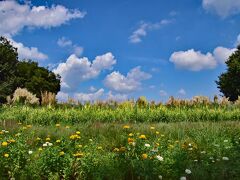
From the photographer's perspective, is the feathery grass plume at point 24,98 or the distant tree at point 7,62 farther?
the distant tree at point 7,62

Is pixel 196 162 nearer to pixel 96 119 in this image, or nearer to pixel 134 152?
pixel 134 152

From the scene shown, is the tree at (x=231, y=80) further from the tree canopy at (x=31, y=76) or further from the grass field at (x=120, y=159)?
the grass field at (x=120, y=159)

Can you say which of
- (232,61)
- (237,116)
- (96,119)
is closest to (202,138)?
(96,119)

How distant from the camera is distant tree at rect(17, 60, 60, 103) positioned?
52441mm

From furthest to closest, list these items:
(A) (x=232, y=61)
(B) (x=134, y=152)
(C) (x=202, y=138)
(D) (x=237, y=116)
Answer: (A) (x=232, y=61) → (D) (x=237, y=116) → (C) (x=202, y=138) → (B) (x=134, y=152)

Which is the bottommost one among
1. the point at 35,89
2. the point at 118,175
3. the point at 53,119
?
the point at 118,175

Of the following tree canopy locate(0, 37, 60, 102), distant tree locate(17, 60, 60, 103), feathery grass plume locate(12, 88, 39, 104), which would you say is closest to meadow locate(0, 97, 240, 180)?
feathery grass plume locate(12, 88, 39, 104)

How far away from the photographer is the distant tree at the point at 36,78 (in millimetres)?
52441

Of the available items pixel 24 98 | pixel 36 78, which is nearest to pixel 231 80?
pixel 36 78

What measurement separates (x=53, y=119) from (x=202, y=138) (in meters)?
8.85

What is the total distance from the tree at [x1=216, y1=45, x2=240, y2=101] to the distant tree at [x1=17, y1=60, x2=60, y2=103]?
19488 millimetres

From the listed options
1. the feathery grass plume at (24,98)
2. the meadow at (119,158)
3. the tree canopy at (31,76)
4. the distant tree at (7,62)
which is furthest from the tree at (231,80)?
the meadow at (119,158)

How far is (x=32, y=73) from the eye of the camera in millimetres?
55594

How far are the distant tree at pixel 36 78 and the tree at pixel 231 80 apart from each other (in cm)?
1949
